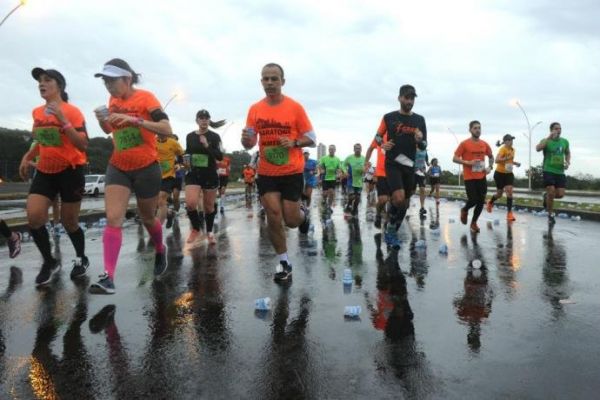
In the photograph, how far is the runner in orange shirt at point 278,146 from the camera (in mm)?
5320

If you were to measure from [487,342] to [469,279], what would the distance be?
Answer: 2022 mm

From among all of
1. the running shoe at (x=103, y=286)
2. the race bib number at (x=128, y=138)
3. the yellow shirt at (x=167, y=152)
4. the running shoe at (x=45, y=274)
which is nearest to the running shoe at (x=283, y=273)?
the running shoe at (x=103, y=286)

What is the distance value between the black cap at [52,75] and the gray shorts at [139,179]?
3.65 feet

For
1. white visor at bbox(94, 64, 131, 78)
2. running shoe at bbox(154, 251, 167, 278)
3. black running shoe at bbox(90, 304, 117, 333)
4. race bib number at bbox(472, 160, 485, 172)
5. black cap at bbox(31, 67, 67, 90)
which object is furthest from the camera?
race bib number at bbox(472, 160, 485, 172)

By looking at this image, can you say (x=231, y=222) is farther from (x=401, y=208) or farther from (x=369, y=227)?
(x=401, y=208)

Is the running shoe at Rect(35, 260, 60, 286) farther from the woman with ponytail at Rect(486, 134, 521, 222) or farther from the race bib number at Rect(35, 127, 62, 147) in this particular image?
the woman with ponytail at Rect(486, 134, 521, 222)

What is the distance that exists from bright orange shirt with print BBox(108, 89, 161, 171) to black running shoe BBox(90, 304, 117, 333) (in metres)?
1.36

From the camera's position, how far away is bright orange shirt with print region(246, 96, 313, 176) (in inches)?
210

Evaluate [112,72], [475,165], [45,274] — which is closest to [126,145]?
[112,72]

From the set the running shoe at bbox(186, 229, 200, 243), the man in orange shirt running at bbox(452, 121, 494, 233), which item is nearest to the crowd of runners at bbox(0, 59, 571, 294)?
the running shoe at bbox(186, 229, 200, 243)

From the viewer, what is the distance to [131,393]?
2551mm

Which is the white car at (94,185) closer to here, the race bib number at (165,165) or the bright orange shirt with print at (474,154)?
the race bib number at (165,165)

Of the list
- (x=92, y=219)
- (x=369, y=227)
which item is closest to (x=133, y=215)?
(x=92, y=219)

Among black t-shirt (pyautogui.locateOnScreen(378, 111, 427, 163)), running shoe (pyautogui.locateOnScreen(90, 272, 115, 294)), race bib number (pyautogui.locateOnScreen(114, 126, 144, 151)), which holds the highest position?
black t-shirt (pyautogui.locateOnScreen(378, 111, 427, 163))
